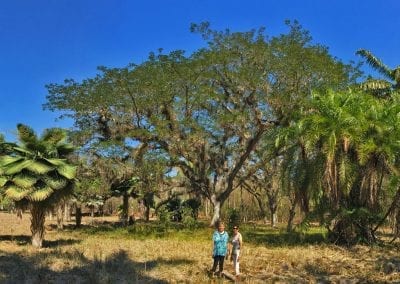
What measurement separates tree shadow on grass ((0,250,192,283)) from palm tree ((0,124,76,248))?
3154 mm

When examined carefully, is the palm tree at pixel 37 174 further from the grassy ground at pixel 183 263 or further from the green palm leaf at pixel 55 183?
the grassy ground at pixel 183 263

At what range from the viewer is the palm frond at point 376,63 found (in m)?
35.3

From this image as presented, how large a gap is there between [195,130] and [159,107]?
2.91 metres

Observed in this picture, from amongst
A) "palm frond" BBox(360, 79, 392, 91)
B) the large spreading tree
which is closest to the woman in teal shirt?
the large spreading tree

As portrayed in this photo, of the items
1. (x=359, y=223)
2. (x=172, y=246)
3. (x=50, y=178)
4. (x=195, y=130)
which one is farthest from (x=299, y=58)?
(x=50, y=178)

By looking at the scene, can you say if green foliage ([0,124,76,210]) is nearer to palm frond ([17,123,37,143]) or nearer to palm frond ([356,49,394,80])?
palm frond ([17,123,37,143])

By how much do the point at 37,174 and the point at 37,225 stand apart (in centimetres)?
243

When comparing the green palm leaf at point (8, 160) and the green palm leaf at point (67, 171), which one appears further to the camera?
the green palm leaf at point (67, 171)

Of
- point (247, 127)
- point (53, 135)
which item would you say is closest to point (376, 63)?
point (247, 127)

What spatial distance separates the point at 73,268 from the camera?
53.6ft

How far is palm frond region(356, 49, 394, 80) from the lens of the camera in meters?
35.3

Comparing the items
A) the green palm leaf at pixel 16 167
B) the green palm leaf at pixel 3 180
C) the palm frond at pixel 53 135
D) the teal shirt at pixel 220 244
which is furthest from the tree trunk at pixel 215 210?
the teal shirt at pixel 220 244

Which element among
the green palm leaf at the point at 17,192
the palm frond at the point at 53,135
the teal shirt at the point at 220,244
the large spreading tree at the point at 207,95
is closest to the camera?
the teal shirt at the point at 220,244

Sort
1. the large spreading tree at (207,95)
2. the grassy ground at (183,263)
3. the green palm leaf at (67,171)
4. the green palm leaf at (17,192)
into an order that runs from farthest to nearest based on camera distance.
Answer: the large spreading tree at (207,95) < the green palm leaf at (67,171) < the green palm leaf at (17,192) < the grassy ground at (183,263)
